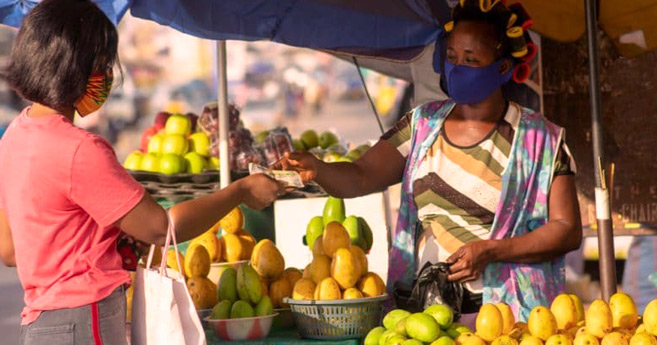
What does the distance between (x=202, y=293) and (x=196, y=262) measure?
140 mm

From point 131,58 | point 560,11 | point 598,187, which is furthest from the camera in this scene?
point 131,58

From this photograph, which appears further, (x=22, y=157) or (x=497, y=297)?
(x=497, y=297)

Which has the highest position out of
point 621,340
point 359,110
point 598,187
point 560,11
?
point 359,110

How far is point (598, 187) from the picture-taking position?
3.71 meters

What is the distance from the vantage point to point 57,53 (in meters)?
2.38

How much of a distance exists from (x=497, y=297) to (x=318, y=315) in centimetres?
65

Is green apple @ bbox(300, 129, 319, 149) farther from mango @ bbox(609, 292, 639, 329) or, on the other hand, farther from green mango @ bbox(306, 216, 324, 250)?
mango @ bbox(609, 292, 639, 329)

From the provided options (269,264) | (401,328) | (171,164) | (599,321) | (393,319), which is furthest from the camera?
(171,164)

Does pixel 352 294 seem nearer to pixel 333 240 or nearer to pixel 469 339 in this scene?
pixel 333 240

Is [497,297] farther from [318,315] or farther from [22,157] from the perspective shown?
[22,157]

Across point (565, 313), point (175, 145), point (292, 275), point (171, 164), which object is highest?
point (175, 145)

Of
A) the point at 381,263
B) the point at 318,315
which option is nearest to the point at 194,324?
the point at 318,315

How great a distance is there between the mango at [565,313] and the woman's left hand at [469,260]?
35 centimetres

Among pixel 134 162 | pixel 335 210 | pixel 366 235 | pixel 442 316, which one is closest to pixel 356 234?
pixel 366 235
